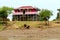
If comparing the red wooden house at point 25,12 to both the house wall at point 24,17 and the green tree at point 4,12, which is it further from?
the green tree at point 4,12

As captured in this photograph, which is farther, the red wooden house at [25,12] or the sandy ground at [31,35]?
the red wooden house at [25,12]

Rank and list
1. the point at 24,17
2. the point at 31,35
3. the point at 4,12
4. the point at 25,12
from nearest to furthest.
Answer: the point at 31,35 → the point at 4,12 → the point at 24,17 → the point at 25,12

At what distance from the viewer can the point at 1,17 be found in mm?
55031

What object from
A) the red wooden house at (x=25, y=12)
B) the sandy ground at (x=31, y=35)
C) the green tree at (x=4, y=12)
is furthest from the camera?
the red wooden house at (x=25, y=12)

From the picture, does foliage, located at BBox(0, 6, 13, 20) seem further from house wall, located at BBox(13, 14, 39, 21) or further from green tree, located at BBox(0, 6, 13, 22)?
house wall, located at BBox(13, 14, 39, 21)

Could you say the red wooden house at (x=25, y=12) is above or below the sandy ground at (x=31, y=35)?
above

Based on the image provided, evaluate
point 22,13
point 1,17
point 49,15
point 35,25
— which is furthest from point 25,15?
point 35,25

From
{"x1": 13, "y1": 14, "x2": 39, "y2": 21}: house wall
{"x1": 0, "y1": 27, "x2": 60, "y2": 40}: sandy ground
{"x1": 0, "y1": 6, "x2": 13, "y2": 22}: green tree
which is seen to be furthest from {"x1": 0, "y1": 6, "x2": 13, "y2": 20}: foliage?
{"x1": 0, "y1": 27, "x2": 60, "y2": 40}: sandy ground

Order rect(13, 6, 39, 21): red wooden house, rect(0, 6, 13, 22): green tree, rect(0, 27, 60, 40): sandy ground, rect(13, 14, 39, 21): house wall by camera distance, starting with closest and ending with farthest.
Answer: rect(0, 27, 60, 40): sandy ground, rect(0, 6, 13, 22): green tree, rect(13, 14, 39, 21): house wall, rect(13, 6, 39, 21): red wooden house

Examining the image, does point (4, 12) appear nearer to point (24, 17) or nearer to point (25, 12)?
point (24, 17)

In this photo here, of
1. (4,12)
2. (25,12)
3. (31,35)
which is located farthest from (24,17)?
(31,35)

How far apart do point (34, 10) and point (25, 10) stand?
7.91 ft

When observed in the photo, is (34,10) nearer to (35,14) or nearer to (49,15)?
(35,14)

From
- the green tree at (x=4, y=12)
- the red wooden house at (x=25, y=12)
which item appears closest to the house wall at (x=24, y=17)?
the red wooden house at (x=25, y=12)
